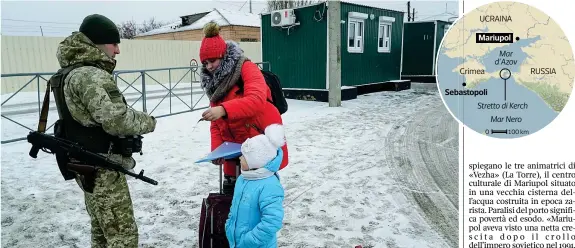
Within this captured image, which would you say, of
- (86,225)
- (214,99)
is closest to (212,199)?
(214,99)

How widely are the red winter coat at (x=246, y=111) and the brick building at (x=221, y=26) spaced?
74.6ft

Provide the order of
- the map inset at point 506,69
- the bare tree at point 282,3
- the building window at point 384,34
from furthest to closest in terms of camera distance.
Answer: the bare tree at point 282,3, the building window at point 384,34, the map inset at point 506,69

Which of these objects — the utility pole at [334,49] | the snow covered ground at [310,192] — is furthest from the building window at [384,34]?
the snow covered ground at [310,192]

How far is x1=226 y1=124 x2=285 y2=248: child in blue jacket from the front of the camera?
184 centimetres

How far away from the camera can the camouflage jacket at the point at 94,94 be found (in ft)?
6.06

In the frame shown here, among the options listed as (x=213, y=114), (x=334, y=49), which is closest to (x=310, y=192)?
(x=213, y=114)

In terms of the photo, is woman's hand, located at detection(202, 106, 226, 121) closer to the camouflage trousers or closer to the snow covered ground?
the camouflage trousers

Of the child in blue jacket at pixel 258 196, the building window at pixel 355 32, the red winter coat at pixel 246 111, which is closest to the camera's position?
the child in blue jacket at pixel 258 196

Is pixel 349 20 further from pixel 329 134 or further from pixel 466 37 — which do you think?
pixel 466 37

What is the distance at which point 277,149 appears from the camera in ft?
6.42

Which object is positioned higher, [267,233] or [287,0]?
[287,0]

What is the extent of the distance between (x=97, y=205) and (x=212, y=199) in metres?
0.59

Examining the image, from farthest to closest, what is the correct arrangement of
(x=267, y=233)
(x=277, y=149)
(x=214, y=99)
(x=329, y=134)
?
(x=329, y=134), (x=214, y=99), (x=277, y=149), (x=267, y=233)

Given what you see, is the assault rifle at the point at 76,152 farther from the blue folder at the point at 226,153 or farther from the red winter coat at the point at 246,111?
the red winter coat at the point at 246,111
